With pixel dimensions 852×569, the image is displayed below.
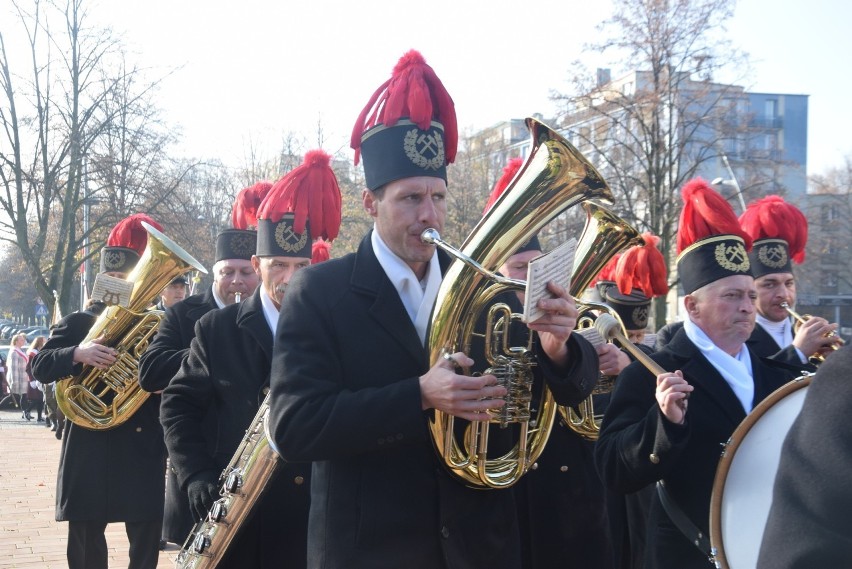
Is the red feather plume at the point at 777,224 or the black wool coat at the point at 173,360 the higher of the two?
the red feather plume at the point at 777,224

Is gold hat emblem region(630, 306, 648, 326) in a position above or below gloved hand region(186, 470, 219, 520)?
above

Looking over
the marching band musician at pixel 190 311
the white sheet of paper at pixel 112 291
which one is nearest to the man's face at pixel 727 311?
the marching band musician at pixel 190 311

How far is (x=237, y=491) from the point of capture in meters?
3.96

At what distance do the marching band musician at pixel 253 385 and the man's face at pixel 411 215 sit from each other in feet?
4.00

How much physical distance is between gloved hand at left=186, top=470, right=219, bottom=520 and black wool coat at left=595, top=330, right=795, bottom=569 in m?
1.67

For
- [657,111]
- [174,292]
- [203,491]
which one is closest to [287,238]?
[203,491]

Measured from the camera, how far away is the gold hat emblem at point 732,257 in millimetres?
4016

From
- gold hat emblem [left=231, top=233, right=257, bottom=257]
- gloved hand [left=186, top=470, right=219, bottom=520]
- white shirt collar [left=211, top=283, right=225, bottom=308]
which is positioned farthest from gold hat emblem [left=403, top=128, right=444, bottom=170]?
gold hat emblem [left=231, top=233, right=257, bottom=257]

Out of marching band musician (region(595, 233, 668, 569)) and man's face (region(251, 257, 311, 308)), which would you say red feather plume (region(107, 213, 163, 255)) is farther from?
marching band musician (region(595, 233, 668, 569))

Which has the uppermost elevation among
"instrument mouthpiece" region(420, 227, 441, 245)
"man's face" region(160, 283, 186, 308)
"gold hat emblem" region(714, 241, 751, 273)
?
"instrument mouthpiece" region(420, 227, 441, 245)

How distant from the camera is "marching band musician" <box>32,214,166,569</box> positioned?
242 inches

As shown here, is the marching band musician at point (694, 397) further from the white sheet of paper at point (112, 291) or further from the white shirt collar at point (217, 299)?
the white sheet of paper at point (112, 291)

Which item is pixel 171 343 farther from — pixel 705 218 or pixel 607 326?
pixel 705 218

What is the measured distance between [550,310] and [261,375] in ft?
6.34
